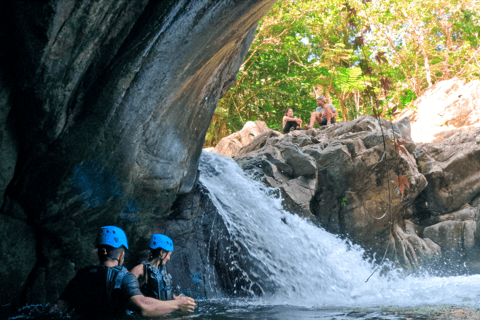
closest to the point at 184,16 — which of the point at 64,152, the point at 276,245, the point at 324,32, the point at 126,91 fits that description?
the point at 126,91

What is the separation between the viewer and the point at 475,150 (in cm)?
1160

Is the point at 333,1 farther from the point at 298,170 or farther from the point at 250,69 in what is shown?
the point at 298,170

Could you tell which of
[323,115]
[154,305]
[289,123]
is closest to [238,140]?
[289,123]

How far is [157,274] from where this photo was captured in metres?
3.91

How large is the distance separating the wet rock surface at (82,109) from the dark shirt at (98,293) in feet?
5.96

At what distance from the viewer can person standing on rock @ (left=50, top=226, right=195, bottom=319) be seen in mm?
3053

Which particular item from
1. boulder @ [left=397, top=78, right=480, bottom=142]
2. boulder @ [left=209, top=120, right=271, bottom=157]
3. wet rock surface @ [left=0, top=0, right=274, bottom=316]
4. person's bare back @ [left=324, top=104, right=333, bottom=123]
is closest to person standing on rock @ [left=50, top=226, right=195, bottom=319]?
wet rock surface @ [left=0, top=0, right=274, bottom=316]

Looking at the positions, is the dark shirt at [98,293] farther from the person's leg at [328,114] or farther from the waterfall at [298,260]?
the person's leg at [328,114]

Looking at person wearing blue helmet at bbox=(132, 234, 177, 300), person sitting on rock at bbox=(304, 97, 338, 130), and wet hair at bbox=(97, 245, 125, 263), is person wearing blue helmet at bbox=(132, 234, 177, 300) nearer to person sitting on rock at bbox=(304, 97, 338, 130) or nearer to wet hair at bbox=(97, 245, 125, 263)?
wet hair at bbox=(97, 245, 125, 263)

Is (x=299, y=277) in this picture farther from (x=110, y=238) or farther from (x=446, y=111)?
(x=446, y=111)

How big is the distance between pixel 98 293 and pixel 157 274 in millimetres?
797

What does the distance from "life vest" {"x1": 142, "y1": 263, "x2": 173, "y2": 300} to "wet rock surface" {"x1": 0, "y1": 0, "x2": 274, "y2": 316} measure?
1.63 m

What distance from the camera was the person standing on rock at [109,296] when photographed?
3.05m

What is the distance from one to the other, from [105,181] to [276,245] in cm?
305
